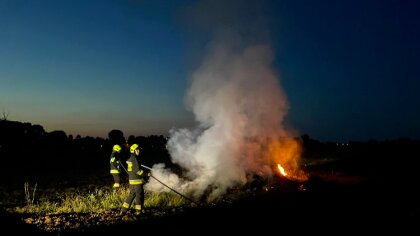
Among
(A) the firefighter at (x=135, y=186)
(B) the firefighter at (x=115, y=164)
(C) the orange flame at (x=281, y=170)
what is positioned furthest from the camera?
(C) the orange flame at (x=281, y=170)

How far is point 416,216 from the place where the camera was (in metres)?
10.3

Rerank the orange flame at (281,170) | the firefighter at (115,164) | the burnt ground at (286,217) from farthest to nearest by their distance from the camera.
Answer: the orange flame at (281,170) < the firefighter at (115,164) < the burnt ground at (286,217)

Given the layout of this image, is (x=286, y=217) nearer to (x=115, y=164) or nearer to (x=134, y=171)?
(x=134, y=171)

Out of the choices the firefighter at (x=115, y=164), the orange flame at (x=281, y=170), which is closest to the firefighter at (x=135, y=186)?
the firefighter at (x=115, y=164)

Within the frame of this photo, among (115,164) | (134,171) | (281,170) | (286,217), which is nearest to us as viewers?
(286,217)

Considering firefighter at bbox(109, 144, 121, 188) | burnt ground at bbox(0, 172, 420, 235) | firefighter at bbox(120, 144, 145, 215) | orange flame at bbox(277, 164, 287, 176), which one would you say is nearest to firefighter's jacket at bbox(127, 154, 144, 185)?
firefighter at bbox(120, 144, 145, 215)

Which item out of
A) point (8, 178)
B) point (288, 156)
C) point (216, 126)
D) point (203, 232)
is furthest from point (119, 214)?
point (8, 178)

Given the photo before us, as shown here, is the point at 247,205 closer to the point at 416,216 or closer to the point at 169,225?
the point at 169,225

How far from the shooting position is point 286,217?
10312mm

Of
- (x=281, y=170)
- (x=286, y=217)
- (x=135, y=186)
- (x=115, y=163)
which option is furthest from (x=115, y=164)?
(x=281, y=170)

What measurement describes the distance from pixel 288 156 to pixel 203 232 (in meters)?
12.8

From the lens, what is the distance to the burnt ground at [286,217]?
29.4 feet

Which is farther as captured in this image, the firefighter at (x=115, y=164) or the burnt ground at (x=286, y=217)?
the firefighter at (x=115, y=164)

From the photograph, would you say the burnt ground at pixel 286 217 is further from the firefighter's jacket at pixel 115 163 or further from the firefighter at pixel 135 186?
the firefighter's jacket at pixel 115 163
